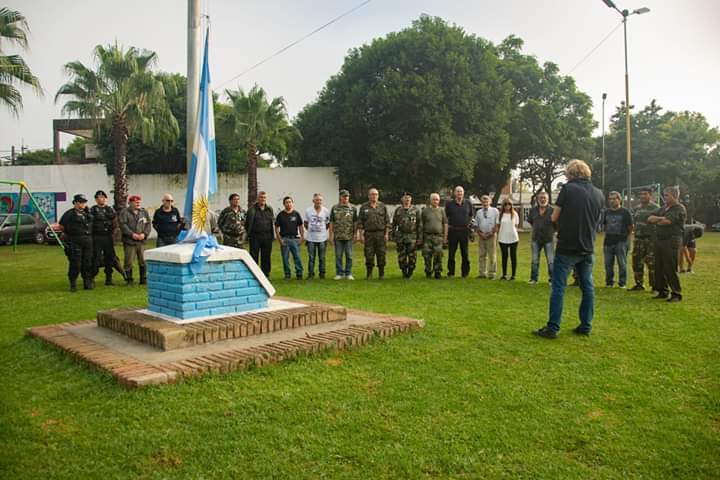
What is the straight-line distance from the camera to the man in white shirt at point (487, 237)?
10.7m

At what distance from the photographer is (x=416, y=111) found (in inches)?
939

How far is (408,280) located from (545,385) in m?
6.32

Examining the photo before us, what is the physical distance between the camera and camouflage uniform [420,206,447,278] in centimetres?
1066

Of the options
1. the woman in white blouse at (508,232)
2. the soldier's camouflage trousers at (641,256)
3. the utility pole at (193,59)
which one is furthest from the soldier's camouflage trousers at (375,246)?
the utility pole at (193,59)

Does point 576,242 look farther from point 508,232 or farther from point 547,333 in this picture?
point 508,232

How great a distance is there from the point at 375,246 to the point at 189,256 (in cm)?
582

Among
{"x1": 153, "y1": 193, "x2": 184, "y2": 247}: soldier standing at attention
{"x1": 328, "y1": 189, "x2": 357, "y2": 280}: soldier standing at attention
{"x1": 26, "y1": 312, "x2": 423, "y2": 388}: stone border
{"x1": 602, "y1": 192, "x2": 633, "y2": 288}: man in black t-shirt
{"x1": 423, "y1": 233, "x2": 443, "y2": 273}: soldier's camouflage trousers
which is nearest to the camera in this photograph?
{"x1": 26, "y1": 312, "x2": 423, "y2": 388}: stone border

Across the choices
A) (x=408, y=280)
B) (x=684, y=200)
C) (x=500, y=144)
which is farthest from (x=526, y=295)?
(x=684, y=200)

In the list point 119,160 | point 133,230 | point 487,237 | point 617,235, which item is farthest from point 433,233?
point 119,160

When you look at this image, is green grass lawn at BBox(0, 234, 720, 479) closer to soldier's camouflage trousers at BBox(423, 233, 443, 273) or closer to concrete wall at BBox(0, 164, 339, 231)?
soldier's camouflage trousers at BBox(423, 233, 443, 273)

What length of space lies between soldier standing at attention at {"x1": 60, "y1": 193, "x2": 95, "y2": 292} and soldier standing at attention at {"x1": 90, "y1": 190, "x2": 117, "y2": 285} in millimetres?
205

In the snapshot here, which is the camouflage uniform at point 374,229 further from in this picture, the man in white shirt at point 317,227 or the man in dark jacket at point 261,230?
the man in dark jacket at point 261,230

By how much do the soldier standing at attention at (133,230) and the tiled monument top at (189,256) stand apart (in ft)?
15.0

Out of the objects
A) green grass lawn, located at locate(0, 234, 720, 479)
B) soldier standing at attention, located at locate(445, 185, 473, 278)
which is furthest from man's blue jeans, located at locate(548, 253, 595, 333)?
soldier standing at attention, located at locate(445, 185, 473, 278)
